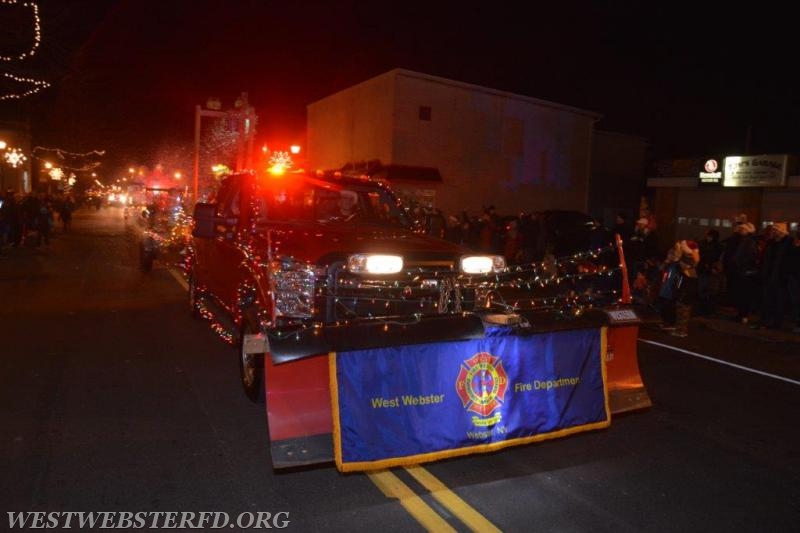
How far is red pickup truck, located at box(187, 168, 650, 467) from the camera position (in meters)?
4.74

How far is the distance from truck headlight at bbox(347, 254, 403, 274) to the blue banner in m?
1.35

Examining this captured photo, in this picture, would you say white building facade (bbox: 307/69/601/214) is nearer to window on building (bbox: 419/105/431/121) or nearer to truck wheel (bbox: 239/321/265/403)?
window on building (bbox: 419/105/431/121)

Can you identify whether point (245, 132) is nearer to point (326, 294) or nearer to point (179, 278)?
point (179, 278)

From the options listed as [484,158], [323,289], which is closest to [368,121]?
[484,158]

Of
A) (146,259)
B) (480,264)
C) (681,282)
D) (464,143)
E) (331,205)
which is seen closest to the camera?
(480,264)

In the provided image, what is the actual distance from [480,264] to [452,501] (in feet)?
8.62

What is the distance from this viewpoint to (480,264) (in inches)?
264

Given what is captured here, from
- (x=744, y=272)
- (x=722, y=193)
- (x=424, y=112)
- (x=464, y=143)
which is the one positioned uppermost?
(x=424, y=112)

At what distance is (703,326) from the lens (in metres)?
12.2

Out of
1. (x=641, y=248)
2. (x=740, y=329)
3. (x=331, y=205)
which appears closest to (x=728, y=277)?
(x=740, y=329)

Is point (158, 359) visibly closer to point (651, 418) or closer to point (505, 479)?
point (505, 479)

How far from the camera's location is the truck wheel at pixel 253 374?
21.2 feet

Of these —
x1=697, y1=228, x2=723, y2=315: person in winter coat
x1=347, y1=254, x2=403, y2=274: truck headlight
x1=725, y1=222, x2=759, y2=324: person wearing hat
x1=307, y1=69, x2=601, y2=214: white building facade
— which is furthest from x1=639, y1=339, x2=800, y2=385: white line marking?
x1=307, y1=69, x2=601, y2=214: white building facade

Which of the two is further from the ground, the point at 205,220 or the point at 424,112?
the point at 424,112
